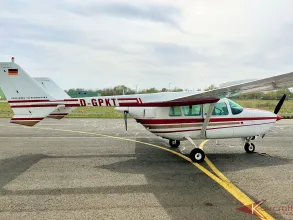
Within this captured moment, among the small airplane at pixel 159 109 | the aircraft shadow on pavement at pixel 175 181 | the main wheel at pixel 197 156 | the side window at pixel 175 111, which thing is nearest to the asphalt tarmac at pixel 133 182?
the aircraft shadow on pavement at pixel 175 181

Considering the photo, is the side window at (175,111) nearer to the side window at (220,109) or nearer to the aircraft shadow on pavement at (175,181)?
the side window at (220,109)

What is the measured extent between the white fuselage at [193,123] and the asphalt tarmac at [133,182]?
0.88m

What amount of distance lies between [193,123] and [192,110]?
1.54 feet

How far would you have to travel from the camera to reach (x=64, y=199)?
5.59 metres

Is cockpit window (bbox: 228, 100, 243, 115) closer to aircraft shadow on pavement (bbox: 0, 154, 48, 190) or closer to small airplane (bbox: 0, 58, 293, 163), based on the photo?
small airplane (bbox: 0, 58, 293, 163)

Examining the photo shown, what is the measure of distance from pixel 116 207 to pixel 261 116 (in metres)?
6.92

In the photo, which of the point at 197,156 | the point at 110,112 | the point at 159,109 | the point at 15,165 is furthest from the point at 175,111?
the point at 110,112

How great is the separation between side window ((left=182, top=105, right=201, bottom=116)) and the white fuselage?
3.2 inches

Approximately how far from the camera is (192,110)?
31.4 feet

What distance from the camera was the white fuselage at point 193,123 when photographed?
373 inches

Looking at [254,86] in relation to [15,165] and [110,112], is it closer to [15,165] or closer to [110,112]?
[15,165]

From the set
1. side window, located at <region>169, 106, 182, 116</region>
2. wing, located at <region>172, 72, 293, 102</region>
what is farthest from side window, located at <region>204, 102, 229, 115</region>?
side window, located at <region>169, 106, 182, 116</region>

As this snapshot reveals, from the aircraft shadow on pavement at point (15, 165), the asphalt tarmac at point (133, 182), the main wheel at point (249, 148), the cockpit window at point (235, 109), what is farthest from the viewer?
the main wheel at point (249, 148)

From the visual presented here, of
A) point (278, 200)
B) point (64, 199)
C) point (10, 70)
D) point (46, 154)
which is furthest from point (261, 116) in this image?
point (10, 70)
